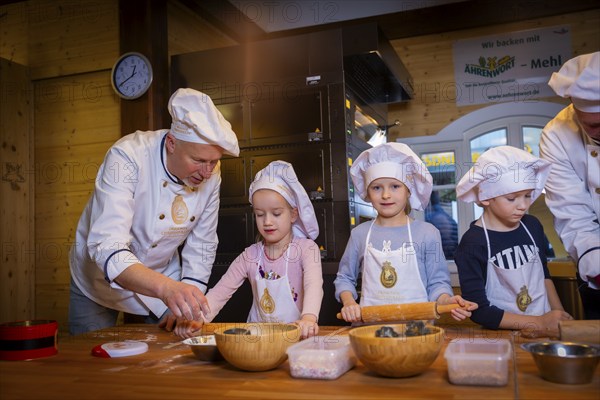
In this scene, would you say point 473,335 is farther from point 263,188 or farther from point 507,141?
point 507,141

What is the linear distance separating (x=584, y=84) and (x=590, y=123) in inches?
5.6

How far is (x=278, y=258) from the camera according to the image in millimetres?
2072

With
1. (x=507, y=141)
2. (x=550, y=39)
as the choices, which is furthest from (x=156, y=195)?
(x=550, y=39)

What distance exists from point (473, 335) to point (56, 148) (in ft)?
11.0

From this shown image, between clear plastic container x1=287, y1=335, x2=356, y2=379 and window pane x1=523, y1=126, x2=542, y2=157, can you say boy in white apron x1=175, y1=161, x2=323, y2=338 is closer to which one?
clear plastic container x1=287, y1=335, x2=356, y2=379

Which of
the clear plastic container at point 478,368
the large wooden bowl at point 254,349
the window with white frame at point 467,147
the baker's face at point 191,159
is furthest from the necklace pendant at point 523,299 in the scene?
the window with white frame at point 467,147

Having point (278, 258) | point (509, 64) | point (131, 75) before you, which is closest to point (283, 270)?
point (278, 258)

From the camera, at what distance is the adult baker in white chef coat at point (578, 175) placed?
5.16ft

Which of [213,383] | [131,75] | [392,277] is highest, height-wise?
[131,75]

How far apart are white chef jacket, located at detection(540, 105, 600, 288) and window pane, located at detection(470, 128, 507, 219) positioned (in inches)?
106

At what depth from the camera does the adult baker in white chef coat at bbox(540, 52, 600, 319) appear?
1.57 metres

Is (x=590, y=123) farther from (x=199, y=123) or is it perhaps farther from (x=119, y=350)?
(x=119, y=350)

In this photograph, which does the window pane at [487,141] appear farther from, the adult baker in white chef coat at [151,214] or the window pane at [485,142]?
the adult baker in white chef coat at [151,214]

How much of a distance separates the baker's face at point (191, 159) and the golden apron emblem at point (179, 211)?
7cm
